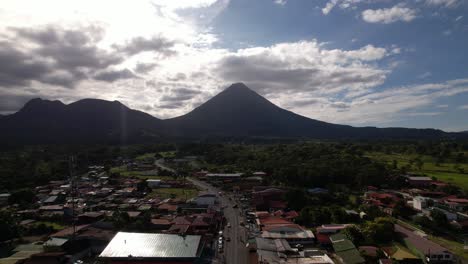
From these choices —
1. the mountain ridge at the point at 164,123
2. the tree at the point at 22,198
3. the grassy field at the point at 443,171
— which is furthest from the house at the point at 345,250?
the mountain ridge at the point at 164,123

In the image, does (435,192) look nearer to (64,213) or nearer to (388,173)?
(388,173)

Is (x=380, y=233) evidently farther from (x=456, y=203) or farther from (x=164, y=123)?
(x=164, y=123)

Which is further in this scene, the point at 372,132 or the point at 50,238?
the point at 372,132

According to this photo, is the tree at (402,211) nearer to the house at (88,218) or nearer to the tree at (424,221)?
the tree at (424,221)

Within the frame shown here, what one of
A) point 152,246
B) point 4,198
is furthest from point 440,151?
point 4,198

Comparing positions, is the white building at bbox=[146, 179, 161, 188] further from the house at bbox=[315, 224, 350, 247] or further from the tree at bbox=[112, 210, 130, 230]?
the house at bbox=[315, 224, 350, 247]

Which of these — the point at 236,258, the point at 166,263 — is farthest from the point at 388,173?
the point at 166,263
